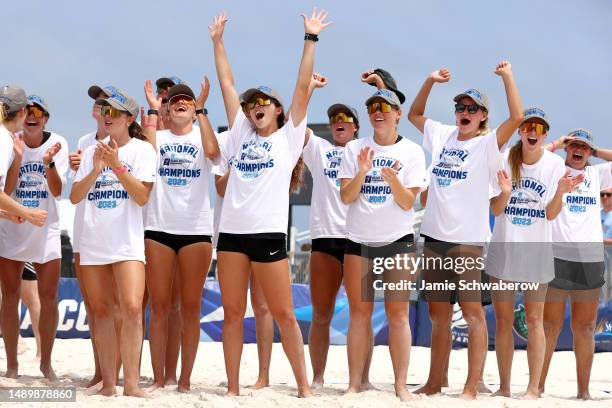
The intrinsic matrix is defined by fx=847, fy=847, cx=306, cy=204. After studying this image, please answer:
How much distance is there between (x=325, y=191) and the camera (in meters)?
6.79

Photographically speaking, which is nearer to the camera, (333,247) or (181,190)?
(181,190)

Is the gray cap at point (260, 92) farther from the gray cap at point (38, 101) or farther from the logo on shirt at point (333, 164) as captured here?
the gray cap at point (38, 101)

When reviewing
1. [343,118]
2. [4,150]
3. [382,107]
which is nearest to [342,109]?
[343,118]

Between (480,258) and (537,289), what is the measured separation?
59 centimetres

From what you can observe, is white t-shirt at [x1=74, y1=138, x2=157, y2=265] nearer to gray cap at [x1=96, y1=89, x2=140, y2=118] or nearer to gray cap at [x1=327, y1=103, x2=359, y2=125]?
gray cap at [x1=96, y1=89, x2=140, y2=118]

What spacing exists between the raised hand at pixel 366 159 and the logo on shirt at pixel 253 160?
61cm

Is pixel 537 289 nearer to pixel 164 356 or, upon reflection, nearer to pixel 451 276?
pixel 451 276

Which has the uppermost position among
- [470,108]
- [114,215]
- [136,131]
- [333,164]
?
[470,108]

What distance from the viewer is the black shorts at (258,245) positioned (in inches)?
226

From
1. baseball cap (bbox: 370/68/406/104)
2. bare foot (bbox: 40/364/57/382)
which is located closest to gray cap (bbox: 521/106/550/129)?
baseball cap (bbox: 370/68/406/104)

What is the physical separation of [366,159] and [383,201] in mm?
348

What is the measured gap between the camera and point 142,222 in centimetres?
578

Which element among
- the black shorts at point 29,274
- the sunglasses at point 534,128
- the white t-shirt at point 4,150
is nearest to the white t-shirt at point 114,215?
the white t-shirt at point 4,150

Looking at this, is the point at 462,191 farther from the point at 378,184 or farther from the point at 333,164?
the point at 333,164
